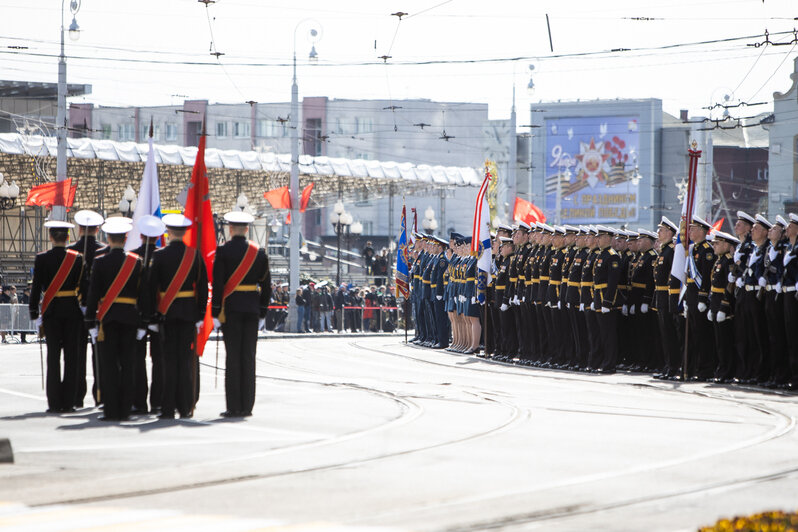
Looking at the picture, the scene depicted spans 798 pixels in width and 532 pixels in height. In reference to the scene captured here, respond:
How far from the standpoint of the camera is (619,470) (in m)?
8.13

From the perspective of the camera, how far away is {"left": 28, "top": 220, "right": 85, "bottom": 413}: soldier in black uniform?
12.4 metres

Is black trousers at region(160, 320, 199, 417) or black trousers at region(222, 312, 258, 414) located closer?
black trousers at region(160, 320, 199, 417)

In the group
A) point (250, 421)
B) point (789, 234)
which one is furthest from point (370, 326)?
point (250, 421)

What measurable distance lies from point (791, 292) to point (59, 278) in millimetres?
8659

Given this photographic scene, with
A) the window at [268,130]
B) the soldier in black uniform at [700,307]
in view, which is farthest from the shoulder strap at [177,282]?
the window at [268,130]

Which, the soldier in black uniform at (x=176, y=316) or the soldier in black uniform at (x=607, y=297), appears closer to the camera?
Result: the soldier in black uniform at (x=176, y=316)

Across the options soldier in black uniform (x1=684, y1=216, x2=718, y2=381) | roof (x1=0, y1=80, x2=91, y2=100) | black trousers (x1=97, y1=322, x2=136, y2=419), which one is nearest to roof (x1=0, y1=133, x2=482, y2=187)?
roof (x1=0, y1=80, x2=91, y2=100)

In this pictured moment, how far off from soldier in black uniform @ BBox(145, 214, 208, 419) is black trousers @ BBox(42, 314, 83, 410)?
130cm

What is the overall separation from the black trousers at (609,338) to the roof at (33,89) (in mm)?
43765

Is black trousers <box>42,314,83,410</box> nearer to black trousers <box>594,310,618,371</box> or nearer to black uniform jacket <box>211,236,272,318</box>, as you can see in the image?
black uniform jacket <box>211,236,272,318</box>

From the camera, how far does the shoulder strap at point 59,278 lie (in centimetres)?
1247

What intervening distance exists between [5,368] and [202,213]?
7.63 meters

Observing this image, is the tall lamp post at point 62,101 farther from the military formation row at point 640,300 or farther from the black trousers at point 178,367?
the black trousers at point 178,367

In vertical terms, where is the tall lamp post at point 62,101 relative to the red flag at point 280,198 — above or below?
above
